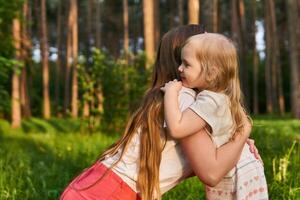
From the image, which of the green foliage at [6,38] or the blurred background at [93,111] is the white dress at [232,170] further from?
the green foliage at [6,38]

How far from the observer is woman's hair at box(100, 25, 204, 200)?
83.7 inches

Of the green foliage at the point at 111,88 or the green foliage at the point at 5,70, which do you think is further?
the green foliage at the point at 111,88

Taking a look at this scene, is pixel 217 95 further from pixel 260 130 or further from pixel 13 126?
pixel 13 126

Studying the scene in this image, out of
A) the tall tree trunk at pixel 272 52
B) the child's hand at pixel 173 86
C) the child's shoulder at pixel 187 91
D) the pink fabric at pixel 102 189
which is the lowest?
the tall tree trunk at pixel 272 52

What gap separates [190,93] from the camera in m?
2.14

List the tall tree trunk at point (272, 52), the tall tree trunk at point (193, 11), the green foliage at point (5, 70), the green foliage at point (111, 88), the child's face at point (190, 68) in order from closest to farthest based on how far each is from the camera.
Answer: the child's face at point (190, 68) < the green foliage at point (5, 70) < the tall tree trunk at point (193, 11) < the green foliage at point (111, 88) < the tall tree trunk at point (272, 52)

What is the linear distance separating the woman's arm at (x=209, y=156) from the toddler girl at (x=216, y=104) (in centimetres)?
4

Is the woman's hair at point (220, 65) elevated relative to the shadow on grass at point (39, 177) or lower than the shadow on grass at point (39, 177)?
elevated

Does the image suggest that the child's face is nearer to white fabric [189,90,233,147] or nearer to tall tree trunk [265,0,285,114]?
white fabric [189,90,233,147]

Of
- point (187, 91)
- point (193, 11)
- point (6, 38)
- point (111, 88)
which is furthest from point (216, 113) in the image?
point (111, 88)

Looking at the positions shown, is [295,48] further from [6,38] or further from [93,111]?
[6,38]

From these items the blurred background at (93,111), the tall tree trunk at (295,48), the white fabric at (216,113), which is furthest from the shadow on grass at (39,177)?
the tall tree trunk at (295,48)

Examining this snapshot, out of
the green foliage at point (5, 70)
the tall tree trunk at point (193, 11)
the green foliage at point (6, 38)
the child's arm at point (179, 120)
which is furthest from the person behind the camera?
the tall tree trunk at point (193, 11)

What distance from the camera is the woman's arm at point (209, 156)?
2.05 meters
